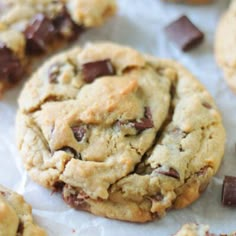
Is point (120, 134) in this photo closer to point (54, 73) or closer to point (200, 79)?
point (54, 73)

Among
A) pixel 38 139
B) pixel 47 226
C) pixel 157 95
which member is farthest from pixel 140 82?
pixel 47 226

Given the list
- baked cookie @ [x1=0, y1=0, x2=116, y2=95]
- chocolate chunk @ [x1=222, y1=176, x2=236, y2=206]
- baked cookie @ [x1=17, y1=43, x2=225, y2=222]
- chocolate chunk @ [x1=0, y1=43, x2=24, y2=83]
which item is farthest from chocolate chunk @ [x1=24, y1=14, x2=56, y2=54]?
chocolate chunk @ [x1=222, y1=176, x2=236, y2=206]

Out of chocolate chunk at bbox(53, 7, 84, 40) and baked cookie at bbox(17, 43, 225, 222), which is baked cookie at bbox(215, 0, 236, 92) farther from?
chocolate chunk at bbox(53, 7, 84, 40)

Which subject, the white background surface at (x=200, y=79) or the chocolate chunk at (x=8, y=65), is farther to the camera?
the chocolate chunk at (x=8, y=65)

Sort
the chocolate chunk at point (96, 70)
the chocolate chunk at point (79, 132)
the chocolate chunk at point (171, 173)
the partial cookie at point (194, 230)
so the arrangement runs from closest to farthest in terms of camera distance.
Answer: the partial cookie at point (194, 230), the chocolate chunk at point (171, 173), the chocolate chunk at point (79, 132), the chocolate chunk at point (96, 70)

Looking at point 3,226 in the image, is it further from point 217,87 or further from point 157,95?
point 217,87

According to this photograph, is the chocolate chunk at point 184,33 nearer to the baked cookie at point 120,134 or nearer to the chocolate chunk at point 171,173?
the baked cookie at point 120,134

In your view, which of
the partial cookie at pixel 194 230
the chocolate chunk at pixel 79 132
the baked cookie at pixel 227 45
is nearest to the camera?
the partial cookie at pixel 194 230

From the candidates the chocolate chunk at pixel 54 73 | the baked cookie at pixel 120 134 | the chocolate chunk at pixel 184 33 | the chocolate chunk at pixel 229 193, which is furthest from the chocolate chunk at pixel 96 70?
the chocolate chunk at pixel 229 193
